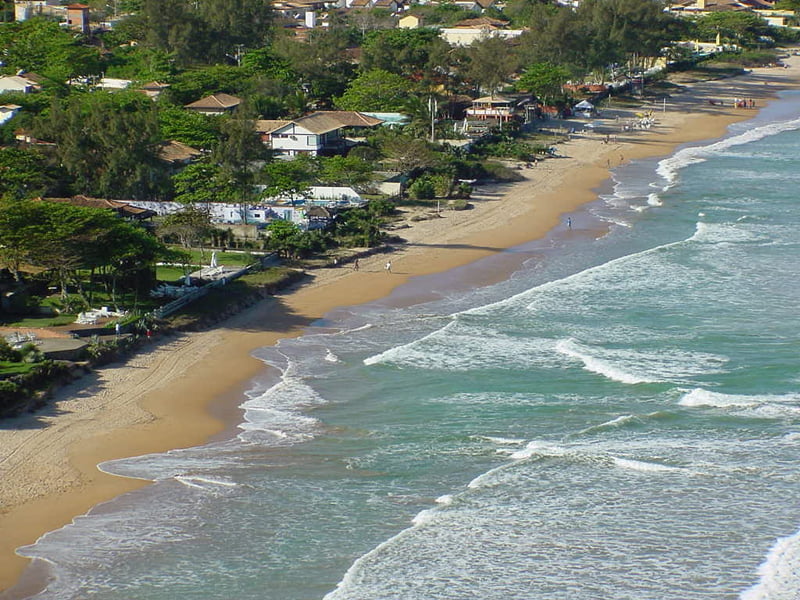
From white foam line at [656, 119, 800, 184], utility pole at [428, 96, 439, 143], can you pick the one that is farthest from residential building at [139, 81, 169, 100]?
white foam line at [656, 119, 800, 184]

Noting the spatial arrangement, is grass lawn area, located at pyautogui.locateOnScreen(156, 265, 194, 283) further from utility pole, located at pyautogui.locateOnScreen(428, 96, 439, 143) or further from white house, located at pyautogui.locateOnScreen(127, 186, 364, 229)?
utility pole, located at pyautogui.locateOnScreen(428, 96, 439, 143)

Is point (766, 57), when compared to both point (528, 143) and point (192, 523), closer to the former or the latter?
point (528, 143)

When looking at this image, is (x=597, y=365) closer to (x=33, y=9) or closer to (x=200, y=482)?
(x=200, y=482)

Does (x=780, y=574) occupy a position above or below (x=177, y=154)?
below

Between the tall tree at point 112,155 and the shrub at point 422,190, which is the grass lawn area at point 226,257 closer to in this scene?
the tall tree at point 112,155

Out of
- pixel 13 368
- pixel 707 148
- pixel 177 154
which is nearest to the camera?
pixel 13 368

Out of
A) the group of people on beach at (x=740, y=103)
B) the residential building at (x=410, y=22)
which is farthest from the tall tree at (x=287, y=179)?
the residential building at (x=410, y=22)

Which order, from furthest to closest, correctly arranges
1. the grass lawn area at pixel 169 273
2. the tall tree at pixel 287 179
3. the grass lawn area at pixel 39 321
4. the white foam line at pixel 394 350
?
1. the tall tree at pixel 287 179
2. the grass lawn area at pixel 169 273
3. the grass lawn area at pixel 39 321
4. the white foam line at pixel 394 350

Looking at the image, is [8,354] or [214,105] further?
[214,105]

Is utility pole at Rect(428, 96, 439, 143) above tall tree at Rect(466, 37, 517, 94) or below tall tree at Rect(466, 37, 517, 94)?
below

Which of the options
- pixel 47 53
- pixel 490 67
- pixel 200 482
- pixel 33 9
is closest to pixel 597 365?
pixel 200 482
